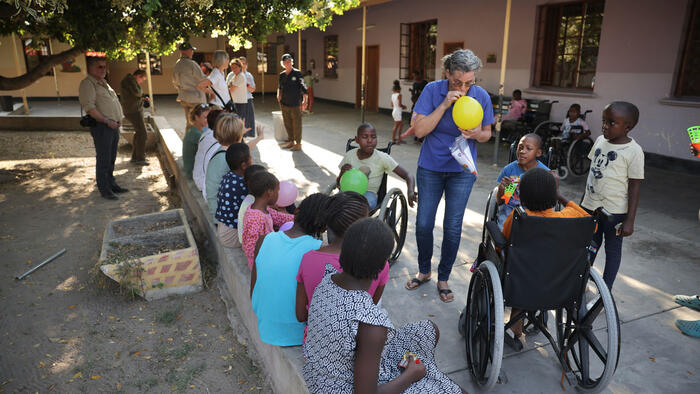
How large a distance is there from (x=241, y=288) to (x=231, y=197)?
74 cm

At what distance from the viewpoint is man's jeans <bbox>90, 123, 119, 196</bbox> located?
6.21 m

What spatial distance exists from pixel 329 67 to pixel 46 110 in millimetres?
10543

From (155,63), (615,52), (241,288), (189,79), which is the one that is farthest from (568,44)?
(155,63)

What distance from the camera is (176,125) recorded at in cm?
1284

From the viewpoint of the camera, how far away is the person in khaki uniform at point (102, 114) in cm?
600

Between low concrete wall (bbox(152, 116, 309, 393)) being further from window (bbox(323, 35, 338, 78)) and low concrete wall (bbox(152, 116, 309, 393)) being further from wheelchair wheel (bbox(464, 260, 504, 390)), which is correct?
window (bbox(323, 35, 338, 78))

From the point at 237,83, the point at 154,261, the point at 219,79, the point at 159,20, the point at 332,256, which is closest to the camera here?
the point at 332,256

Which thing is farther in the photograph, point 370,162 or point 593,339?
point 370,162

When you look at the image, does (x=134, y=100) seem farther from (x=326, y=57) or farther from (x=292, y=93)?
(x=326, y=57)

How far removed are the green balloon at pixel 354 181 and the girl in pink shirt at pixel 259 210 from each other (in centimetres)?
60

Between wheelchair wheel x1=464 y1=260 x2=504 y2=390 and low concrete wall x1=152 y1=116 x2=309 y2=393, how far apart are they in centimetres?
92

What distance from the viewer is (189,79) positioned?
7172 mm

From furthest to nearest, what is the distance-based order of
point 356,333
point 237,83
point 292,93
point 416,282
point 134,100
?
point 292,93 < point 237,83 < point 134,100 < point 416,282 < point 356,333

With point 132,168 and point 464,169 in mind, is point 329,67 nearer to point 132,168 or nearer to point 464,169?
point 132,168
